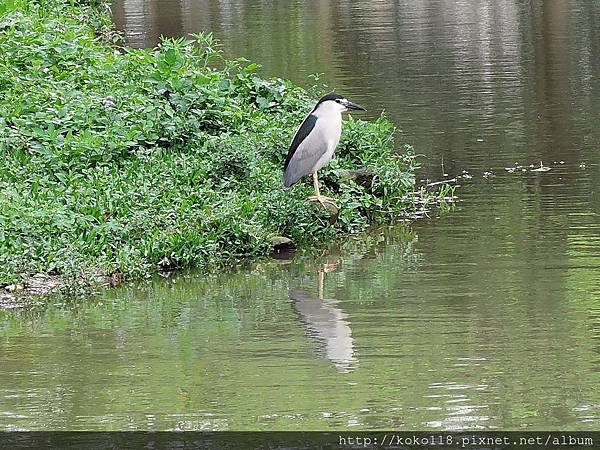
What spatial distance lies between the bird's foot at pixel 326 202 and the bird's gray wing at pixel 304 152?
0.22m

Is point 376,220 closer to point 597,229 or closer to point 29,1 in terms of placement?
point 597,229

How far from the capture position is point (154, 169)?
1202 cm

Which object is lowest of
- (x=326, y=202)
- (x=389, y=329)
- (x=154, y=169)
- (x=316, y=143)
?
(x=389, y=329)

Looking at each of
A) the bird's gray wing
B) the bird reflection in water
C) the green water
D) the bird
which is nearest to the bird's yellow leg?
the bird

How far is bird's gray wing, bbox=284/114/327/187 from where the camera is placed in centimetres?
1165

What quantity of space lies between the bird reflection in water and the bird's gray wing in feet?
4.60

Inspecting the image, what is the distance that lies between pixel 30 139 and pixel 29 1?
9815mm

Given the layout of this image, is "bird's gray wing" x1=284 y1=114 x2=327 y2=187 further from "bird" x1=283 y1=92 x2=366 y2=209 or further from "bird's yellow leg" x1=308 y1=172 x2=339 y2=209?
"bird's yellow leg" x1=308 y1=172 x2=339 y2=209

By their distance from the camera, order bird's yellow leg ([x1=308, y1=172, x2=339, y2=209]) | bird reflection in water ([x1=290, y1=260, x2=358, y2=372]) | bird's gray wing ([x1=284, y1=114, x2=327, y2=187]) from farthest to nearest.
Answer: bird's yellow leg ([x1=308, y1=172, x2=339, y2=209]) < bird's gray wing ([x1=284, y1=114, x2=327, y2=187]) < bird reflection in water ([x1=290, y1=260, x2=358, y2=372])

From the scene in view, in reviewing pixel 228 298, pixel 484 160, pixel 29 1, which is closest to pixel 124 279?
pixel 228 298

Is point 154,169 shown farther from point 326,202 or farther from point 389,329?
point 389,329

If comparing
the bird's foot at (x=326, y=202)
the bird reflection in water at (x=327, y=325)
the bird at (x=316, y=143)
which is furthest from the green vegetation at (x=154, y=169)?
the bird reflection in water at (x=327, y=325)

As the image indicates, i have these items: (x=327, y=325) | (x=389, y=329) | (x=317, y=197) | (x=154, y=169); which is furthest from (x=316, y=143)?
(x=389, y=329)

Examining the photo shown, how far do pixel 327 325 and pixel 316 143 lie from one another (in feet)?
9.89
